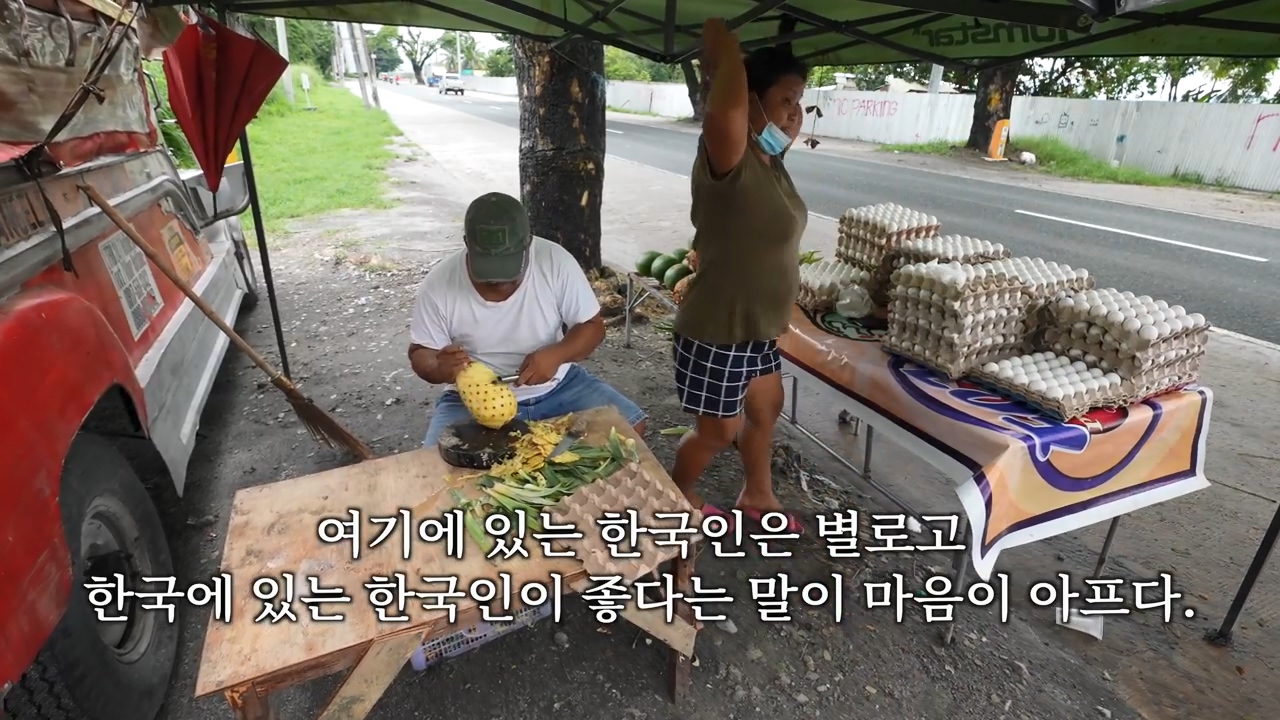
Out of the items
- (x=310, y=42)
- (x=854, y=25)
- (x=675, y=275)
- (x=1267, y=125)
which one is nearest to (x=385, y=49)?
(x=310, y=42)

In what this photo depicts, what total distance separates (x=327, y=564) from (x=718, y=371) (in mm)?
1441

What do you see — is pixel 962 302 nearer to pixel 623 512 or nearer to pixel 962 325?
pixel 962 325

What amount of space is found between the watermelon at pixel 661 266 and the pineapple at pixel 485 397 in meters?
2.33

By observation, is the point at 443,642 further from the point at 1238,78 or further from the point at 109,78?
the point at 1238,78

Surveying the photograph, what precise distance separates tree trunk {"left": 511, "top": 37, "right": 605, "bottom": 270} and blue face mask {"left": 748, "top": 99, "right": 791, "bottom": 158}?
305cm

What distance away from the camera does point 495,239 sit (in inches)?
88.4

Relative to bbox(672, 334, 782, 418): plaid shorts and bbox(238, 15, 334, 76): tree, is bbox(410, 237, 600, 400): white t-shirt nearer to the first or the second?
bbox(672, 334, 782, 418): plaid shorts

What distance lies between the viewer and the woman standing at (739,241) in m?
2.08

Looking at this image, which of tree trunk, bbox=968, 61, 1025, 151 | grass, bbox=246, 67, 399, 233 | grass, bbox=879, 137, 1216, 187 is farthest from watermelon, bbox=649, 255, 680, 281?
tree trunk, bbox=968, 61, 1025, 151

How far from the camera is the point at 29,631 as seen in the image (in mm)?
1444

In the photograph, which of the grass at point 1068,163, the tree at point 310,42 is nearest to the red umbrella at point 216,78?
the grass at point 1068,163

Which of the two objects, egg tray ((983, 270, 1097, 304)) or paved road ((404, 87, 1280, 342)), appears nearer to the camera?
egg tray ((983, 270, 1097, 304))

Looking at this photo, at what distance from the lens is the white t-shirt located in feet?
8.28

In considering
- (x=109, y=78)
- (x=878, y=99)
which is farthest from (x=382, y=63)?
(x=109, y=78)
